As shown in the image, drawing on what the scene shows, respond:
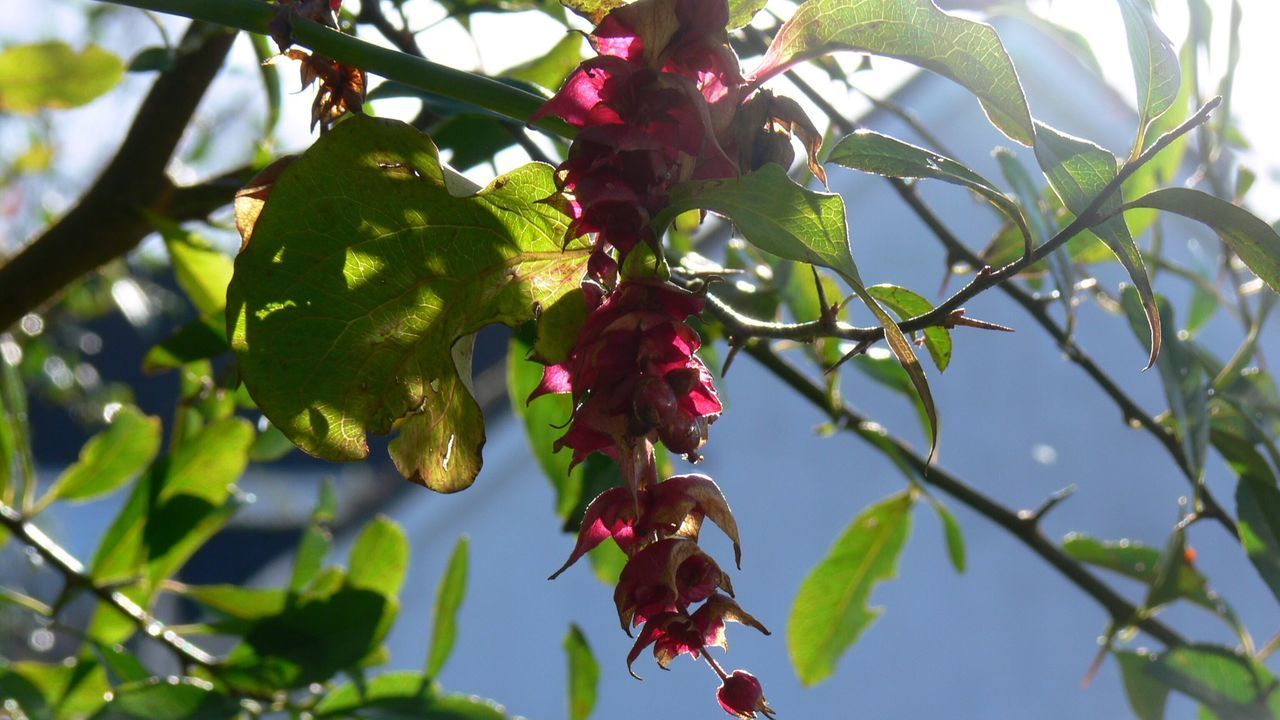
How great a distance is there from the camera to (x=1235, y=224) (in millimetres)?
366

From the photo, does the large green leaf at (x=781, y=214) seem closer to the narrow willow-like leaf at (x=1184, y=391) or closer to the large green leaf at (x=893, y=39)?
the large green leaf at (x=893, y=39)

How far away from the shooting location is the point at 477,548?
526 cm

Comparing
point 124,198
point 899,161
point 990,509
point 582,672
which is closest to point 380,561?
point 582,672

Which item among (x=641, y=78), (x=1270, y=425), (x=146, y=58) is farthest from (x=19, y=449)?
(x=1270, y=425)

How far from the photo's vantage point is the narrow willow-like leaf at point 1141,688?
823 mm

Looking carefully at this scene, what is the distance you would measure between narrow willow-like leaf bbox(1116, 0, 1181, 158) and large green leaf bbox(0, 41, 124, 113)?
742 millimetres

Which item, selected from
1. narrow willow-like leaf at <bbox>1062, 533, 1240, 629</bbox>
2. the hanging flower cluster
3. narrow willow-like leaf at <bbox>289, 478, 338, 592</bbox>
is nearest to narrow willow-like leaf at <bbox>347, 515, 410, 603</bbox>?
narrow willow-like leaf at <bbox>289, 478, 338, 592</bbox>

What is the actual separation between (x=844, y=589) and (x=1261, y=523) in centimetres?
37

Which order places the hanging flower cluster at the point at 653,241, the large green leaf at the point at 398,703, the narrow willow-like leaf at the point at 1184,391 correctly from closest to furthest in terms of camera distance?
the hanging flower cluster at the point at 653,241, the narrow willow-like leaf at the point at 1184,391, the large green leaf at the point at 398,703

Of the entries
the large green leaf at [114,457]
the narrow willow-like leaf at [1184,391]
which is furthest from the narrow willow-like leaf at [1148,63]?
the large green leaf at [114,457]

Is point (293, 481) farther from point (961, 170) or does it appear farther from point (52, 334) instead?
point (961, 170)

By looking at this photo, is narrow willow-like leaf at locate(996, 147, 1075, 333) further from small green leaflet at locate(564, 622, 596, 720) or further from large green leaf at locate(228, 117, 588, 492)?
small green leaflet at locate(564, 622, 596, 720)

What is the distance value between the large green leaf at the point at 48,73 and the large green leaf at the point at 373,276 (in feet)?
2.00

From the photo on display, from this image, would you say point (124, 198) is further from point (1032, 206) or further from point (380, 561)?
point (1032, 206)
